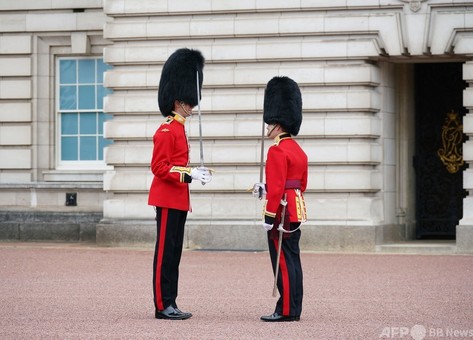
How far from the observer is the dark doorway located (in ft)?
63.3

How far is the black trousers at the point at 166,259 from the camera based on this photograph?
1055 cm

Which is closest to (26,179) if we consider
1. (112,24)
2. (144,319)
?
(112,24)

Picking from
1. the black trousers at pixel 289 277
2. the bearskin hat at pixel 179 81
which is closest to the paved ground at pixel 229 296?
the black trousers at pixel 289 277

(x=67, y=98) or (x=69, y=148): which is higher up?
(x=67, y=98)

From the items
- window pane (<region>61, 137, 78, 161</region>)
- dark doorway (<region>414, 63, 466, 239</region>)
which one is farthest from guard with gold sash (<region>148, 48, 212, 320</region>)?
window pane (<region>61, 137, 78, 161</region>)

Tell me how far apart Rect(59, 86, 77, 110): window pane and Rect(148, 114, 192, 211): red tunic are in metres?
9.72

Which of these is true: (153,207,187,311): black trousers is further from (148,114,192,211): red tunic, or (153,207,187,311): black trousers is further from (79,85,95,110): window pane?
(79,85,95,110): window pane

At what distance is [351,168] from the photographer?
17.7 meters

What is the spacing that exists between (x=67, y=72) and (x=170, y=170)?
9.97 metres

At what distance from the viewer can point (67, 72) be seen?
798 inches

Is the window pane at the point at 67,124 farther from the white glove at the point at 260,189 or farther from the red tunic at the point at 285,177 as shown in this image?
the white glove at the point at 260,189

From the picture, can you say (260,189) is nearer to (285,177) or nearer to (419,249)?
(285,177)
